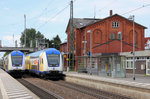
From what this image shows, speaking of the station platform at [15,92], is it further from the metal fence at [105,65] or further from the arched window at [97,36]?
the arched window at [97,36]

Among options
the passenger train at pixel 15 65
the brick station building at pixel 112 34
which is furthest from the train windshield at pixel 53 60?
the brick station building at pixel 112 34

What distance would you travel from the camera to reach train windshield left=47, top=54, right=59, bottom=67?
26.8 m

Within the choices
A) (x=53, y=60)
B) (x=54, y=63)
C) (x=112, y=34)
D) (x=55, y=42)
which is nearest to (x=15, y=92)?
(x=54, y=63)

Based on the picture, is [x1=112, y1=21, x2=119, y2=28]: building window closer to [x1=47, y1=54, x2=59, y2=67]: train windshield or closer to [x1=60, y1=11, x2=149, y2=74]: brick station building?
[x1=60, y1=11, x2=149, y2=74]: brick station building

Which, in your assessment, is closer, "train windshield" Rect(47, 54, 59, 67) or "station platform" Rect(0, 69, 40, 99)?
"station platform" Rect(0, 69, 40, 99)

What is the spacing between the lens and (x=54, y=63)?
26906 millimetres

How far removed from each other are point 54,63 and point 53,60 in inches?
14.1

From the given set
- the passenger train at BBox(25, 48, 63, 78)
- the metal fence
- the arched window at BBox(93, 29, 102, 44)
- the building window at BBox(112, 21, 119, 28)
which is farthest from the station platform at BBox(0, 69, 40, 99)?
the building window at BBox(112, 21, 119, 28)

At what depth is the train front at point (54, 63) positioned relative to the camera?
2660 centimetres

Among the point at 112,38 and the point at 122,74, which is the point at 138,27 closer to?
the point at 112,38

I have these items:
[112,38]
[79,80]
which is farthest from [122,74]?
[112,38]

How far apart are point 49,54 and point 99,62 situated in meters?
6.80

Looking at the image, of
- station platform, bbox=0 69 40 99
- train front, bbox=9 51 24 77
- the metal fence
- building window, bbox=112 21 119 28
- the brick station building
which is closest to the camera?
station platform, bbox=0 69 40 99

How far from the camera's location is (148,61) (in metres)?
35.9
